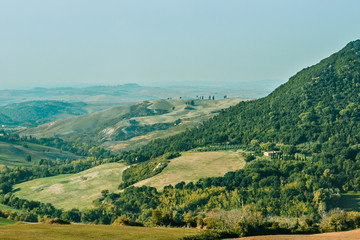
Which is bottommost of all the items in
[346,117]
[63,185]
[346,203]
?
[63,185]

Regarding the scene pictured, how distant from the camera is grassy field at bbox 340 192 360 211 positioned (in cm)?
11812

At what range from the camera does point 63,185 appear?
199m

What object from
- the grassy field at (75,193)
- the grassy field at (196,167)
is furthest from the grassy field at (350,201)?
the grassy field at (75,193)

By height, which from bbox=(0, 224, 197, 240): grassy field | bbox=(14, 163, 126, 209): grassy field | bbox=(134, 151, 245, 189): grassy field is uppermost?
bbox=(0, 224, 197, 240): grassy field

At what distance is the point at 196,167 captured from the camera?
172750mm

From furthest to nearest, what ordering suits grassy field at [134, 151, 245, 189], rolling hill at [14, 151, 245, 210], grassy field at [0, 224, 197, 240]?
rolling hill at [14, 151, 245, 210]
grassy field at [134, 151, 245, 189]
grassy field at [0, 224, 197, 240]

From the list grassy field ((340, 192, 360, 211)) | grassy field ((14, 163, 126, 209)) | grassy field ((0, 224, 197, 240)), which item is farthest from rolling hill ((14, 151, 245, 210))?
grassy field ((0, 224, 197, 240))

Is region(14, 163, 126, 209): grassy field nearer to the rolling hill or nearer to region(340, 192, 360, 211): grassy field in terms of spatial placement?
the rolling hill

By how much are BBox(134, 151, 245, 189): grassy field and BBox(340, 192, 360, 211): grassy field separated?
45505 millimetres

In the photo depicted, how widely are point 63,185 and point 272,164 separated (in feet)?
349

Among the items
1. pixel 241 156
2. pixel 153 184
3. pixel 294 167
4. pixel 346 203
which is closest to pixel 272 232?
pixel 346 203

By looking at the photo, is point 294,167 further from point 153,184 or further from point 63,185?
point 63,185

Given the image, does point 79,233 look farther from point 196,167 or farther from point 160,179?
point 196,167

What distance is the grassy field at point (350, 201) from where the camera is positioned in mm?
118125
